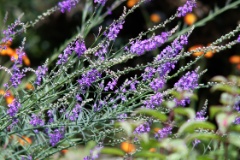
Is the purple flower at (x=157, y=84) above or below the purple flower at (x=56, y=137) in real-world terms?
above

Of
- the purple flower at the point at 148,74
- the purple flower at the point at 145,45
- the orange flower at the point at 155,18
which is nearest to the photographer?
the purple flower at the point at 145,45

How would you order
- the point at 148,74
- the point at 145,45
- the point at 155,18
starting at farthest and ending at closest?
the point at 155,18
the point at 148,74
the point at 145,45

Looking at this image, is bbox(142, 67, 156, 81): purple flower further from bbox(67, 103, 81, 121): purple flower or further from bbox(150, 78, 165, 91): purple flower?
bbox(67, 103, 81, 121): purple flower

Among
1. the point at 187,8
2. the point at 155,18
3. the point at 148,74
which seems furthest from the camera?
the point at 155,18

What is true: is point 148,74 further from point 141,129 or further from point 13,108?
point 13,108

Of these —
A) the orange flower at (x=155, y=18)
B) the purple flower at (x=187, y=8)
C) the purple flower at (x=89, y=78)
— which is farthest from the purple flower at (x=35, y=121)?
the orange flower at (x=155, y=18)

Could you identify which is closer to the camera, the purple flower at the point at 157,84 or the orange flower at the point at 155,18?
the purple flower at the point at 157,84

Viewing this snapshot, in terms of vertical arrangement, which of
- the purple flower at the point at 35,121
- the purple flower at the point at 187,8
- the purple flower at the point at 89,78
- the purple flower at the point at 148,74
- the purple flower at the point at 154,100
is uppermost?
the purple flower at the point at 187,8

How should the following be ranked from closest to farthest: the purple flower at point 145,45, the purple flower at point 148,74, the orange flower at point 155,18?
the purple flower at point 145,45, the purple flower at point 148,74, the orange flower at point 155,18

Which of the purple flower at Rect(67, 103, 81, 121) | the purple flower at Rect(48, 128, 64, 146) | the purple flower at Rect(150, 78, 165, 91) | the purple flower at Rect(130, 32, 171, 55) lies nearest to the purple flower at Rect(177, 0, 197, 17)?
the purple flower at Rect(130, 32, 171, 55)

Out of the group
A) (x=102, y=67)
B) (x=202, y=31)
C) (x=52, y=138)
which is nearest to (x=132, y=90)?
(x=102, y=67)

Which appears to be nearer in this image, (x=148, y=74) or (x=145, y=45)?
(x=145, y=45)

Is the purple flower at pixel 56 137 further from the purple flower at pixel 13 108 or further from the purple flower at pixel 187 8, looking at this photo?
the purple flower at pixel 187 8

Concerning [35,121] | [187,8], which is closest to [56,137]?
[35,121]
